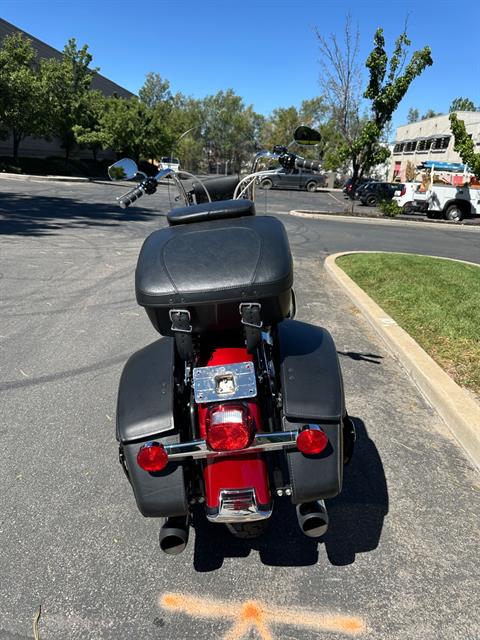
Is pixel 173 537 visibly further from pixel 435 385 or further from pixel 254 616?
pixel 435 385

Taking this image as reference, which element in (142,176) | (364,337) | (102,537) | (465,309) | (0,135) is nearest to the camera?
(102,537)

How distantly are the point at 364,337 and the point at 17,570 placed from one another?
13.8 feet

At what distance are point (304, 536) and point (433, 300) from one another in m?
4.70

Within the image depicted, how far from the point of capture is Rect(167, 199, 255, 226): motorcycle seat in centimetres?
240

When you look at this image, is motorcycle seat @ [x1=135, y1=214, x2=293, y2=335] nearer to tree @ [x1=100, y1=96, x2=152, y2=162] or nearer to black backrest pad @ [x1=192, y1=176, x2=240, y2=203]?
black backrest pad @ [x1=192, y1=176, x2=240, y2=203]

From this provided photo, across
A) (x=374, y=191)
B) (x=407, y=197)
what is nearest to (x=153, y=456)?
(x=407, y=197)

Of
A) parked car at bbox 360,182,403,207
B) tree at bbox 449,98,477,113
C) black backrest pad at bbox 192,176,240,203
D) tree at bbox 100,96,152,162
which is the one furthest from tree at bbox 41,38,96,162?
tree at bbox 449,98,477,113

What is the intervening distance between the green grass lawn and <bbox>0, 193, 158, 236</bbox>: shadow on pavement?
292 inches

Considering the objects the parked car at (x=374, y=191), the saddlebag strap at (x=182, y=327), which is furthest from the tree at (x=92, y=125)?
the saddlebag strap at (x=182, y=327)

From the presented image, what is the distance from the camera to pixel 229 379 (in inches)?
77.9

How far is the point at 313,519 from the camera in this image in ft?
6.50

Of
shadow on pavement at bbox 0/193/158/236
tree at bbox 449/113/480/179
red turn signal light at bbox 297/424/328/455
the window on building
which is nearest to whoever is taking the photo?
red turn signal light at bbox 297/424/328/455

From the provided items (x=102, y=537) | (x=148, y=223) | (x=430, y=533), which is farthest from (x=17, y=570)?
(x=148, y=223)

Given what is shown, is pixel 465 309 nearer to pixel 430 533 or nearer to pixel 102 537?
pixel 430 533
